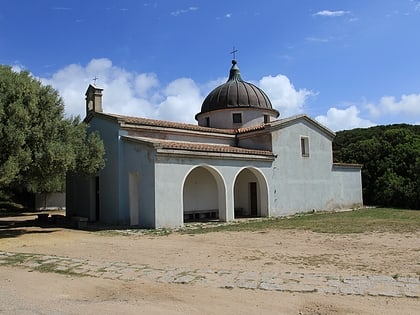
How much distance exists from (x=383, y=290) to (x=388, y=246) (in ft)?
18.3

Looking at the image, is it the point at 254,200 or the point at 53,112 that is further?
the point at 254,200

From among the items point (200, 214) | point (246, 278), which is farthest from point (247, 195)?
point (246, 278)

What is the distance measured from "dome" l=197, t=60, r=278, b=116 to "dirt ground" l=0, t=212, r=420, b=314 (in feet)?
44.1

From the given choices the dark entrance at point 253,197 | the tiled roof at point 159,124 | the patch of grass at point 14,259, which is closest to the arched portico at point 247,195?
the dark entrance at point 253,197

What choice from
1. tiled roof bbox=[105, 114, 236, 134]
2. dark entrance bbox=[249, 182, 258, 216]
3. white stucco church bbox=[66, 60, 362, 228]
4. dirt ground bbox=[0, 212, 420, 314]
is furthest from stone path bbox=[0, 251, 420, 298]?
dark entrance bbox=[249, 182, 258, 216]

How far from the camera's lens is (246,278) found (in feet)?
24.9

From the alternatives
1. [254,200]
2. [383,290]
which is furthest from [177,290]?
[254,200]

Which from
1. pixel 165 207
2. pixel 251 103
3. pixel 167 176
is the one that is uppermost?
pixel 251 103

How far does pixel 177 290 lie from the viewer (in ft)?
22.4

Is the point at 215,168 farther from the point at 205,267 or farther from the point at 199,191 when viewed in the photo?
the point at 205,267

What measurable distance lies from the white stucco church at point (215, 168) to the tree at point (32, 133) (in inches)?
132

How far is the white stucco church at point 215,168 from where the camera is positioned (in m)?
17.7

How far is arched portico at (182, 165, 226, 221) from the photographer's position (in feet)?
71.8

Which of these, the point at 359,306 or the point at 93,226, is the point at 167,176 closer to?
the point at 93,226
